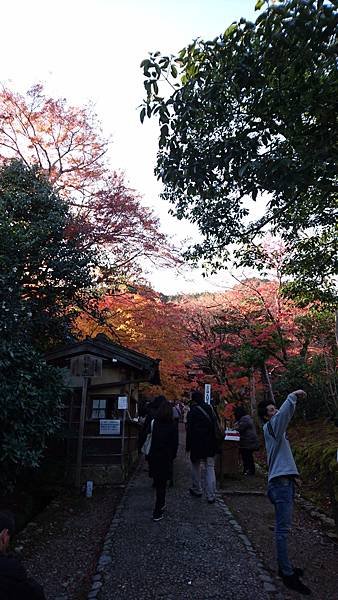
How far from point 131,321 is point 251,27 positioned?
9890mm

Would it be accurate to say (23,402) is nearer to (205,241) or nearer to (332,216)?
(205,241)

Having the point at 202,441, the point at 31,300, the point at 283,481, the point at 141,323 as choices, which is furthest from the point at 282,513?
the point at 141,323

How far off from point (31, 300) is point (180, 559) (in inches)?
242

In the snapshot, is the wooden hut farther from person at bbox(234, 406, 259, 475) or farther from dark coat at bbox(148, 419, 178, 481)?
dark coat at bbox(148, 419, 178, 481)

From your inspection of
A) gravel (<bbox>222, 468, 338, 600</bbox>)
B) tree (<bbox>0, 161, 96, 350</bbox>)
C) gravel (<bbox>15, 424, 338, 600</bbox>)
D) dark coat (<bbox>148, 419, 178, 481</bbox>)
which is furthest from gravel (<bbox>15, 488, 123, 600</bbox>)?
tree (<bbox>0, 161, 96, 350</bbox>)

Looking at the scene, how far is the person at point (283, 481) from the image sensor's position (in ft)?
12.4

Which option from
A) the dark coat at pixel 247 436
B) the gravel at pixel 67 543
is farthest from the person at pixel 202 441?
the dark coat at pixel 247 436

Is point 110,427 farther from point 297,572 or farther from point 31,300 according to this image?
point 297,572

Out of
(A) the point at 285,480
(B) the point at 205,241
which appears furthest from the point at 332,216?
(A) the point at 285,480

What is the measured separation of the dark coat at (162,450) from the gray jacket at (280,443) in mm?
2300

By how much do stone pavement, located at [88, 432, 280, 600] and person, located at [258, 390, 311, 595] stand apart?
249mm

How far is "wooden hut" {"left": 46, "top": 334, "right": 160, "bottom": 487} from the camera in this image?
8.87 meters

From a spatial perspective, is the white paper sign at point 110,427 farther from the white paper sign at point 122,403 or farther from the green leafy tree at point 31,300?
the green leafy tree at point 31,300

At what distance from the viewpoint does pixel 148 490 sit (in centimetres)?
826
